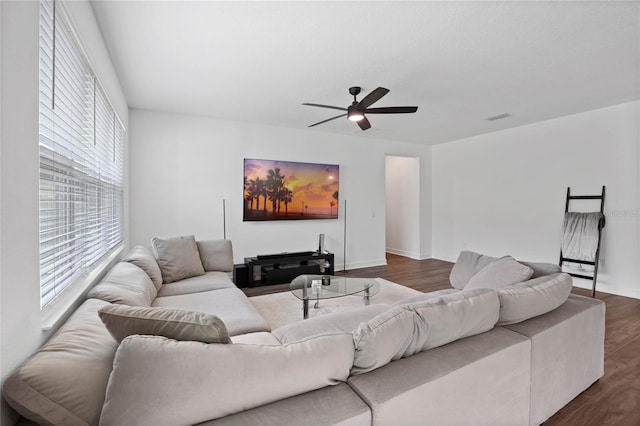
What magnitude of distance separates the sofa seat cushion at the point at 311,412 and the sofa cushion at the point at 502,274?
166cm

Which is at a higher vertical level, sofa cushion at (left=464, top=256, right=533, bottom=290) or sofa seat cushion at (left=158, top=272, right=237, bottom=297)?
sofa cushion at (left=464, top=256, right=533, bottom=290)

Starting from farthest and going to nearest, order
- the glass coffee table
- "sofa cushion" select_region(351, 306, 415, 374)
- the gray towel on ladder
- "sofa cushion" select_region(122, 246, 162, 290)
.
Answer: the gray towel on ladder < the glass coffee table < "sofa cushion" select_region(122, 246, 162, 290) < "sofa cushion" select_region(351, 306, 415, 374)

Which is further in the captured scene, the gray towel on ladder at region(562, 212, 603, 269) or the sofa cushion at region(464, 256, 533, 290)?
the gray towel on ladder at region(562, 212, 603, 269)

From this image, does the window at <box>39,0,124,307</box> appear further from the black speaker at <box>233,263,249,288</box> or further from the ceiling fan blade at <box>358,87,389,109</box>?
the ceiling fan blade at <box>358,87,389,109</box>

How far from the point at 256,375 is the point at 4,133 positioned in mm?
1061

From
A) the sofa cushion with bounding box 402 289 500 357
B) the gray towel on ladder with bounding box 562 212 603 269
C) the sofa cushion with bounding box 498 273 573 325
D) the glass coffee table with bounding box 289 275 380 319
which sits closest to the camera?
the sofa cushion with bounding box 402 289 500 357

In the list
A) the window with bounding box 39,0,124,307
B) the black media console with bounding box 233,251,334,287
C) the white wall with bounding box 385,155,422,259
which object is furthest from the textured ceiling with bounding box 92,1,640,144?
the white wall with bounding box 385,155,422,259

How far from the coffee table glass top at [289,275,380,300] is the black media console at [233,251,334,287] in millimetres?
1145

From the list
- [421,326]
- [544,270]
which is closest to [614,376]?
[544,270]

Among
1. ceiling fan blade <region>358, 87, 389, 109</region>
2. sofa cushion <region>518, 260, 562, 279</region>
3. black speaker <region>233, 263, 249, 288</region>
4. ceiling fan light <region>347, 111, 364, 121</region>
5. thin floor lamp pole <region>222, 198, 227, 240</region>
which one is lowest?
black speaker <region>233, 263, 249, 288</region>

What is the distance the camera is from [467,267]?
108 inches

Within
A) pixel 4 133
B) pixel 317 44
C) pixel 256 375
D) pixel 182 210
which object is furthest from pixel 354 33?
pixel 182 210

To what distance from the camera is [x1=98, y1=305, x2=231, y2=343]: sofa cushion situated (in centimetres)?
98

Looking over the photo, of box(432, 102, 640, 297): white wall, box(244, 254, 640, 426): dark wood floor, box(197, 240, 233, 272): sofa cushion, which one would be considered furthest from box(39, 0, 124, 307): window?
box(432, 102, 640, 297): white wall
